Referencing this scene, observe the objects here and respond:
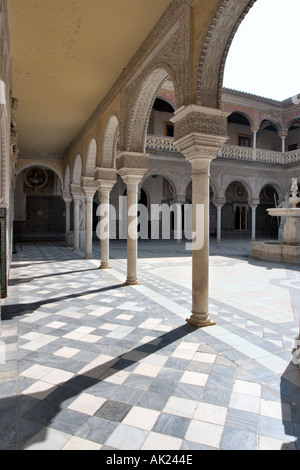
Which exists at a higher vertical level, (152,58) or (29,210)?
(152,58)

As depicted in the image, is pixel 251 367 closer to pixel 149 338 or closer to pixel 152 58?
pixel 149 338

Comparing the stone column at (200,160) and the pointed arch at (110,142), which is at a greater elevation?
the pointed arch at (110,142)

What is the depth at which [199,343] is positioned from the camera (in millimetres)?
3361

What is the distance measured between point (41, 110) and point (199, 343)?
765 cm

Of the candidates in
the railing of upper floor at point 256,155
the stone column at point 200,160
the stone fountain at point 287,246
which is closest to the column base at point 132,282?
the stone column at point 200,160

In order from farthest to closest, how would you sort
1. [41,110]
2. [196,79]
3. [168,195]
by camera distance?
[168,195], [41,110], [196,79]

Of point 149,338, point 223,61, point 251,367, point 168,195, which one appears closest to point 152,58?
point 223,61

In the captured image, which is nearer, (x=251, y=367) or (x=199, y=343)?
(x=251, y=367)

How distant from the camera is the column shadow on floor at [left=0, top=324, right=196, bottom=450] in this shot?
189 centimetres

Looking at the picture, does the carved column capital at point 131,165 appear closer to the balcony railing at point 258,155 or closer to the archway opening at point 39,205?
the balcony railing at point 258,155

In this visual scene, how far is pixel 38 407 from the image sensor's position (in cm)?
220

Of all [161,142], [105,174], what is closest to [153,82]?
[105,174]

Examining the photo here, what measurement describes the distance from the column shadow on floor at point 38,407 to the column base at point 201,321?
0.99 m

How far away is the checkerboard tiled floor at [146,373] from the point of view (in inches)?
76.3
